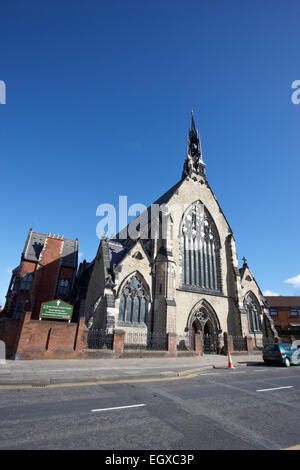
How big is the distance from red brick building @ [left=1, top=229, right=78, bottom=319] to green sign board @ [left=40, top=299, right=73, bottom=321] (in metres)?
18.2

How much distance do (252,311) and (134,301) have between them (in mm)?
14818

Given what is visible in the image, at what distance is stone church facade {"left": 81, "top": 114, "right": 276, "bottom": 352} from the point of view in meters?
20.1

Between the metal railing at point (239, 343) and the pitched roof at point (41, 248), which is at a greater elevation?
the pitched roof at point (41, 248)

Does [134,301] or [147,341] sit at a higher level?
[134,301]

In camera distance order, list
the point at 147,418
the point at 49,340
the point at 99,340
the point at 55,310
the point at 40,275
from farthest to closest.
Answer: the point at 40,275, the point at 99,340, the point at 55,310, the point at 49,340, the point at 147,418

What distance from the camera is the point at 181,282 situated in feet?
77.3

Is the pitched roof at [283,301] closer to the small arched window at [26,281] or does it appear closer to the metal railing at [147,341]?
the metal railing at [147,341]

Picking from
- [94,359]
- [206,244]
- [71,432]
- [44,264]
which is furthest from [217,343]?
[44,264]

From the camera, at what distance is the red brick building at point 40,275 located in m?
30.2

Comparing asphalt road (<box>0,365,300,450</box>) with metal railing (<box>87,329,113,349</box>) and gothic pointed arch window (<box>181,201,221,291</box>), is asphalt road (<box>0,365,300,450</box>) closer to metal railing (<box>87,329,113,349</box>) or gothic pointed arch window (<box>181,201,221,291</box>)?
metal railing (<box>87,329,113,349</box>)

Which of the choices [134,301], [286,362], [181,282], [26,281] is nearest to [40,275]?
[26,281]

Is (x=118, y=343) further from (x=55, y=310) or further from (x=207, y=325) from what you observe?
(x=207, y=325)

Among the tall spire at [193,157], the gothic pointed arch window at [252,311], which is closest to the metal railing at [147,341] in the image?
the gothic pointed arch window at [252,311]

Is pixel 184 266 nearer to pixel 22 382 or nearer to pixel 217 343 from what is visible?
pixel 217 343
